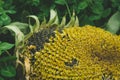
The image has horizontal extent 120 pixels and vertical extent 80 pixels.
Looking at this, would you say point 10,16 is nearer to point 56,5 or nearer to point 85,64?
point 56,5

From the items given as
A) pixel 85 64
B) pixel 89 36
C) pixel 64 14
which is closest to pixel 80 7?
pixel 64 14

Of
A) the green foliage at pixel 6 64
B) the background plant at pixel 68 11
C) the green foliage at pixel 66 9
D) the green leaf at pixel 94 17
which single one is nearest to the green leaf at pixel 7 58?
the green foliage at pixel 6 64

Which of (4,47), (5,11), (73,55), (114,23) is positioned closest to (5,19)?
(5,11)

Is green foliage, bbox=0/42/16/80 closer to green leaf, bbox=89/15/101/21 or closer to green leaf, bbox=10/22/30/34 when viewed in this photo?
green leaf, bbox=10/22/30/34

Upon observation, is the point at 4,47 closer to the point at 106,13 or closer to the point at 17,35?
the point at 17,35

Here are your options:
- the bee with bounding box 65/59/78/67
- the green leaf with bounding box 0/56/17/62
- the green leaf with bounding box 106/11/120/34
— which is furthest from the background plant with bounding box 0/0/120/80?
the bee with bounding box 65/59/78/67

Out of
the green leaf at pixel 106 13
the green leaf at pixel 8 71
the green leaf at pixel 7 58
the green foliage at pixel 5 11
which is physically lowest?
the green leaf at pixel 8 71

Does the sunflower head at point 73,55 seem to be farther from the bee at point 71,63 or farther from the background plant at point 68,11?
the background plant at point 68,11
